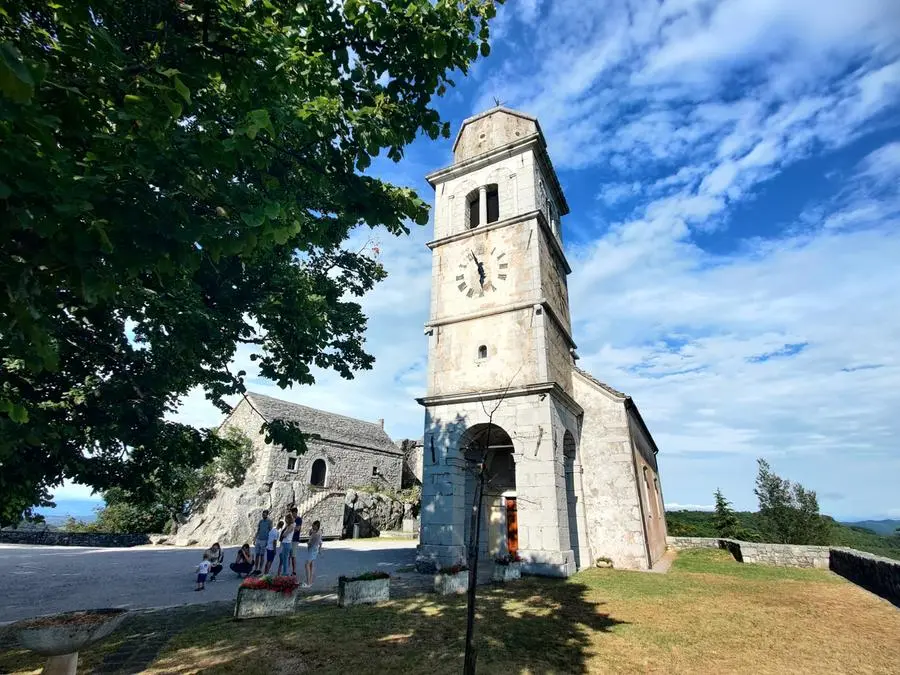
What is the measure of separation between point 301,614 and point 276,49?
9.13 meters

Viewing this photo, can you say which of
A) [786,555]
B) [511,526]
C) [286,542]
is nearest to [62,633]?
[286,542]

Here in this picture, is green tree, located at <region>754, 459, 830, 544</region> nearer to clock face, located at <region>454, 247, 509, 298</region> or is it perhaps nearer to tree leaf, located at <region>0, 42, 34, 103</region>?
clock face, located at <region>454, 247, 509, 298</region>

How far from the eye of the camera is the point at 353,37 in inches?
208

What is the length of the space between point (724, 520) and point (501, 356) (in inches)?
1137

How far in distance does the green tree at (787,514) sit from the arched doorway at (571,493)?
64.6 ft

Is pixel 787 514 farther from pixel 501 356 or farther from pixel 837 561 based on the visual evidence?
pixel 501 356

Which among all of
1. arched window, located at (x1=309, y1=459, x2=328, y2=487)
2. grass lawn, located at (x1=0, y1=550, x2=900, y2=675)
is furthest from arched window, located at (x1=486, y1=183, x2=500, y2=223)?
arched window, located at (x1=309, y1=459, x2=328, y2=487)

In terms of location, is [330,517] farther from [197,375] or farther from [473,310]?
[197,375]

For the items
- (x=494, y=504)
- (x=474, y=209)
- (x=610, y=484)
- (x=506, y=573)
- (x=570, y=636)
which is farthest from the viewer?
(x=474, y=209)

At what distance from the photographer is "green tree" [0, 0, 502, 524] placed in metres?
2.99

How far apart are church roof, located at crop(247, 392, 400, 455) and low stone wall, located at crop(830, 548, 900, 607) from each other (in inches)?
1113

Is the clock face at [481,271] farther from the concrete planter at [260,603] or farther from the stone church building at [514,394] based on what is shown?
the concrete planter at [260,603]

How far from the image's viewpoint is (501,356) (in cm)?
1512

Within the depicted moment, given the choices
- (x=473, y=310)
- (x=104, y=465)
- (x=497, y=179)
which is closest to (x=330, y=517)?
(x=473, y=310)
